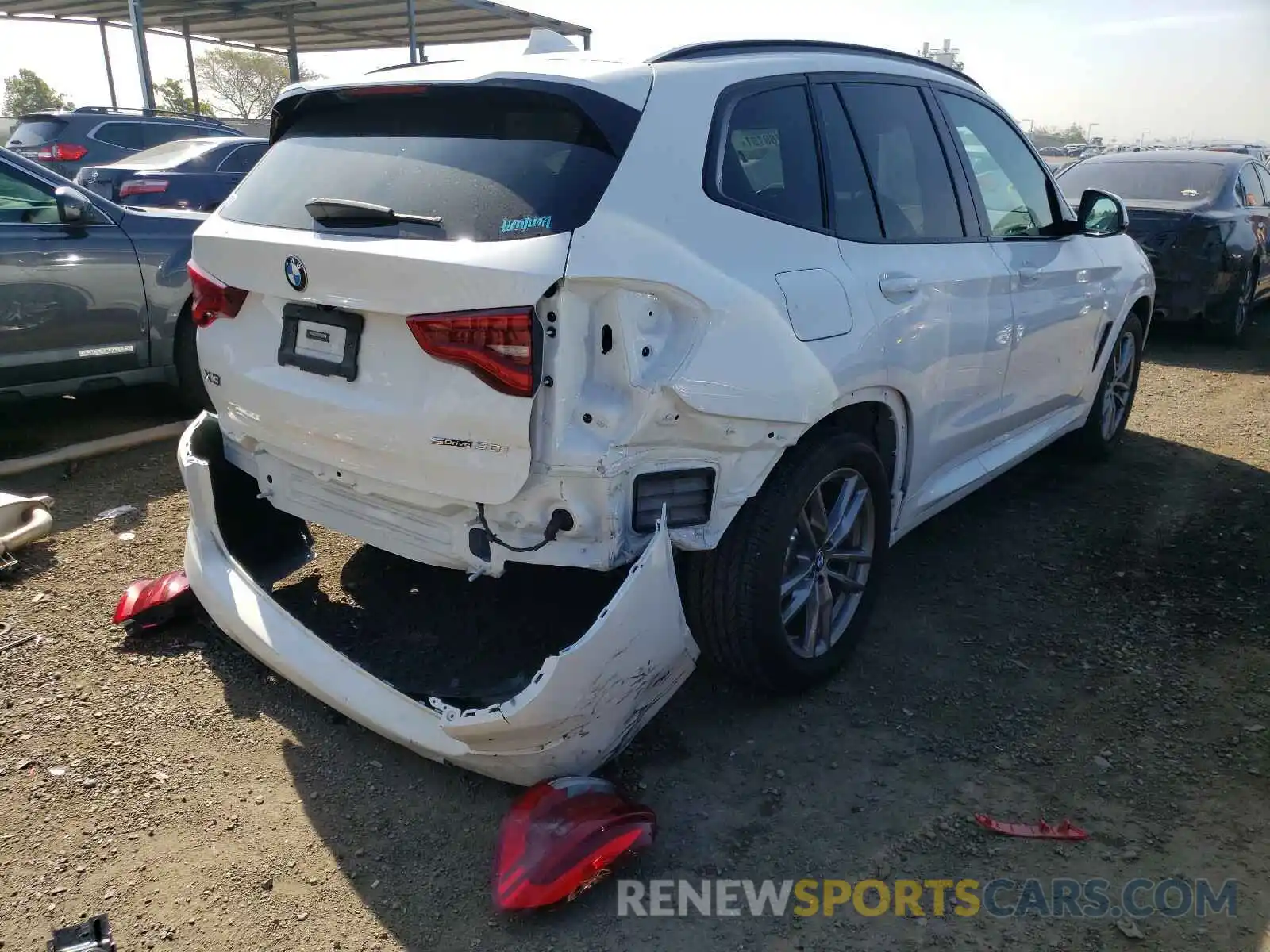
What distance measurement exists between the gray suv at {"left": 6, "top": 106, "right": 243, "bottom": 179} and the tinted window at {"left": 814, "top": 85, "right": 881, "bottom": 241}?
1148 centimetres

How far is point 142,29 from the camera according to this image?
17016 mm

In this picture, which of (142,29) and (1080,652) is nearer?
(1080,652)

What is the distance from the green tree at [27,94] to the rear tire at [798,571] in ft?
173

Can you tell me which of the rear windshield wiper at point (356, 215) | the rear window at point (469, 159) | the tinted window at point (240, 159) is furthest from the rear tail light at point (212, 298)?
the tinted window at point (240, 159)

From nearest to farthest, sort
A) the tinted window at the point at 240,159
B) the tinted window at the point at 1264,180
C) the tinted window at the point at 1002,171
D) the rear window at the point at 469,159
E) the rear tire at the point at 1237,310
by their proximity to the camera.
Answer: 1. the rear window at the point at 469,159
2. the tinted window at the point at 1002,171
3. the rear tire at the point at 1237,310
4. the tinted window at the point at 1264,180
5. the tinted window at the point at 240,159

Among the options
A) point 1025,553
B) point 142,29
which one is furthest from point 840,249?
point 142,29

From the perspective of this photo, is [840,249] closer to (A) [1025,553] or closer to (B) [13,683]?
(A) [1025,553]

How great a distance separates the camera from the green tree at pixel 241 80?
46.6 meters

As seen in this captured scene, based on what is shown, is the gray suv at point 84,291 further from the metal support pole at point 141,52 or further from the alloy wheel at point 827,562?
the metal support pole at point 141,52

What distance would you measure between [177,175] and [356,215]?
362 inches

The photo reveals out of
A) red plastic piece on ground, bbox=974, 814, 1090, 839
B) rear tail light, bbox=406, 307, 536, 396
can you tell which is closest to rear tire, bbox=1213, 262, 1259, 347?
red plastic piece on ground, bbox=974, 814, 1090, 839

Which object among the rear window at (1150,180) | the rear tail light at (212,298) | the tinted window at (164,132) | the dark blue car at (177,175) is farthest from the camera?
the tinted window at (164,132)

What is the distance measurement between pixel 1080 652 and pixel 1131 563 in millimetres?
961

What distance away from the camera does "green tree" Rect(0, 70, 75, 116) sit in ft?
149
